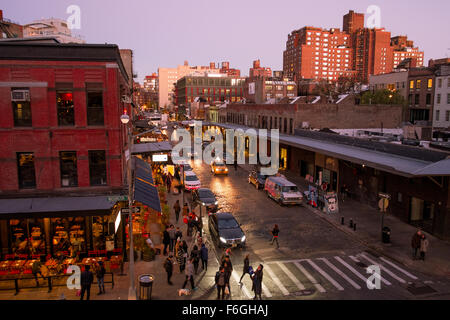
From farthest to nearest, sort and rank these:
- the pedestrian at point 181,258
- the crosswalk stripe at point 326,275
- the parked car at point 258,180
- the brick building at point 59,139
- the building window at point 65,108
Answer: the parked car at point 258,180, the building window at point 65,108, the brick building at point 59,139, the pedestrian at point 181,258, the crosswalk stripe at point 326,275

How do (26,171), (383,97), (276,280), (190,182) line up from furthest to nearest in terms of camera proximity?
(383,97)
(190,182)
(26,171)
(276,280)

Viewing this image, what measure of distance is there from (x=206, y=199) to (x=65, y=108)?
1404cm

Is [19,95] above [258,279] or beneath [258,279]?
above

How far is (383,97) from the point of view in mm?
63781

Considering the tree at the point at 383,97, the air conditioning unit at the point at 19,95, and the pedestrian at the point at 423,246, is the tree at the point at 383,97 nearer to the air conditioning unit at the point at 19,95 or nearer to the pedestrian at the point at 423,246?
the pedestrian at the point at 423,246

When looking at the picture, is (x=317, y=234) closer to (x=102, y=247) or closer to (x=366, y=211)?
(x=366, y=211)

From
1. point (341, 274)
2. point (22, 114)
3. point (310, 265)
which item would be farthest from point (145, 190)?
point (341, 274)

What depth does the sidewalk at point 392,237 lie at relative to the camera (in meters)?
18.3

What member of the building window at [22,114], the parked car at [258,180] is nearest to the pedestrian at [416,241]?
the parked car at [258,180]

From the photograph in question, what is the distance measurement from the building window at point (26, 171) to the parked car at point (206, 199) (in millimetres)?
12924

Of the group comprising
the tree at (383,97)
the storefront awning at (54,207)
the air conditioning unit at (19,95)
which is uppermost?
the tree at (383,97)

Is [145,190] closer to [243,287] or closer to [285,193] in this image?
[243,287]

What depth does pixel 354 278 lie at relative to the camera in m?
17.0

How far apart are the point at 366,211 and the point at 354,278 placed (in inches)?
493
